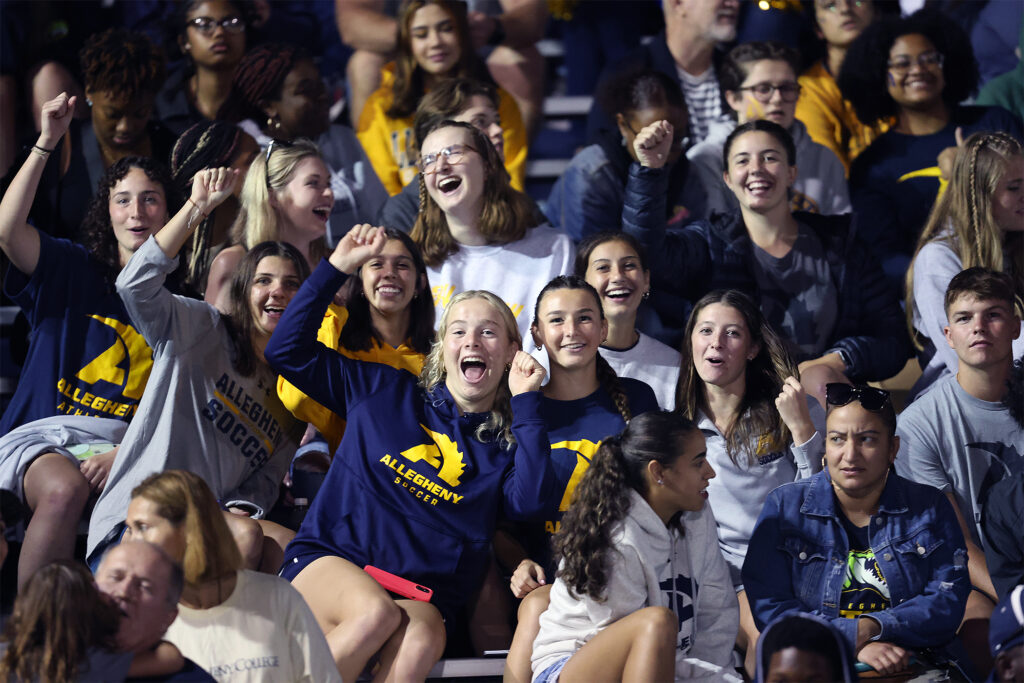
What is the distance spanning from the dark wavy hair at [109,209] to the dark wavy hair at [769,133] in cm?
170

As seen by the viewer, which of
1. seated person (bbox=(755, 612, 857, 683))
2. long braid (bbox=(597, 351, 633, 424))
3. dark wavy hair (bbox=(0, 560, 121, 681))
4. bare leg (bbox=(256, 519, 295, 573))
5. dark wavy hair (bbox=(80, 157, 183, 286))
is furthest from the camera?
dark wavy hair (bbox=(80, 157, 183, 286))

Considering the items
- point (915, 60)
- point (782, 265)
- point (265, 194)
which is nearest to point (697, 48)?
point (915, 60)

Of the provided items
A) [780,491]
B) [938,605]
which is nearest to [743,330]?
[780,491]

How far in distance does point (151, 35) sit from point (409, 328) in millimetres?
1987

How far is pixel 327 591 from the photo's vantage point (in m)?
2.88

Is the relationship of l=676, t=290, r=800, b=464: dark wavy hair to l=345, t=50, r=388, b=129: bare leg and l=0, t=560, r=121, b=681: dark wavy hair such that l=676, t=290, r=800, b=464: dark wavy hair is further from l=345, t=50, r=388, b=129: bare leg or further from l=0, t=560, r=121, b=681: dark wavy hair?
l=345, t=50, r=388, b=129: bare leg

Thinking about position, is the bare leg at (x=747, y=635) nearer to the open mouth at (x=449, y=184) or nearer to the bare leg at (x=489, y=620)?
the bare leg at (x=489, y=620)

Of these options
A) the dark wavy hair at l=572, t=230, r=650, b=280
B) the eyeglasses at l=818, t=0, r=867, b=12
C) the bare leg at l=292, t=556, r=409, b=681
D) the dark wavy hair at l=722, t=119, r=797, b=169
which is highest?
the eyeglasses at l=818, t=0, r=867, b=12

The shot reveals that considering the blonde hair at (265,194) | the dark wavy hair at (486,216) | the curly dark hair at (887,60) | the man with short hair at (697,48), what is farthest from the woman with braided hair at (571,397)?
the curly dark hair at (887,60)

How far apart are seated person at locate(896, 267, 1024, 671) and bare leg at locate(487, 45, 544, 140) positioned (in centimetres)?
199

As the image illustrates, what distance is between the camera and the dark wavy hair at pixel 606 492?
2.70m

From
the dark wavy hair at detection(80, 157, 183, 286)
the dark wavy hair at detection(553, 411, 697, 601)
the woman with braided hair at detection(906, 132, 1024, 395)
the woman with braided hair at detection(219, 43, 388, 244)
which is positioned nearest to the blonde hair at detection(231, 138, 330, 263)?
the dark wavy hair at detection(80, 157, 183, 286)

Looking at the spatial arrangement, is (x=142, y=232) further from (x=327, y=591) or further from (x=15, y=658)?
(x=15, y=658)

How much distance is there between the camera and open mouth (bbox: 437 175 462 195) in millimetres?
3830
